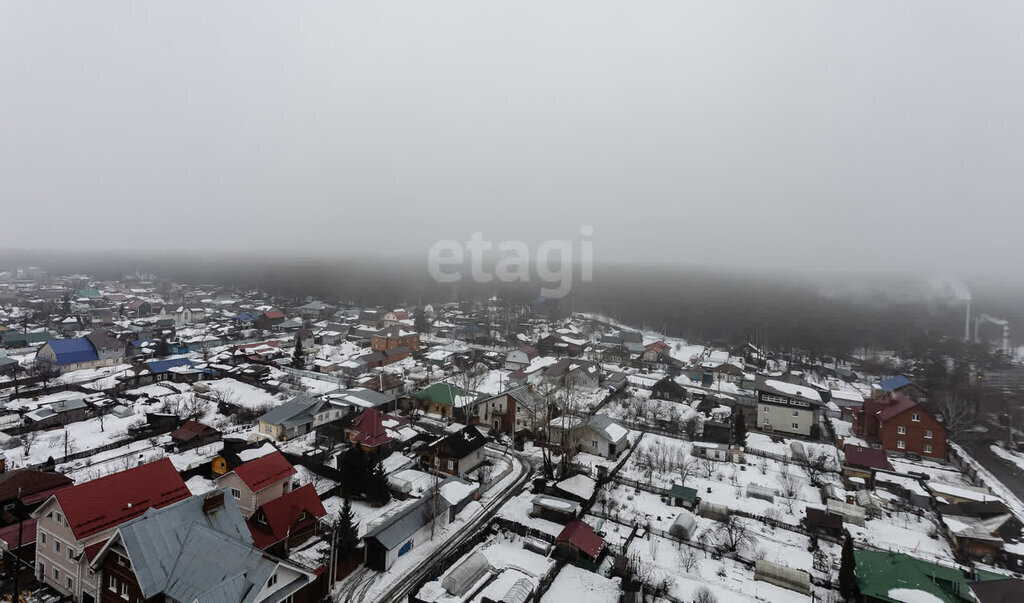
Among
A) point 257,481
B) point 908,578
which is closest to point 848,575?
point 908,578

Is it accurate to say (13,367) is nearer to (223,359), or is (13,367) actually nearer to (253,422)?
(223,359)

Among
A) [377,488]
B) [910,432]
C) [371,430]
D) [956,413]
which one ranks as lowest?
[956,413]

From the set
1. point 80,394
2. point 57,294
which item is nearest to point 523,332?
point 80,394

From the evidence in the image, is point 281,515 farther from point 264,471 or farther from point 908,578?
point 908,578

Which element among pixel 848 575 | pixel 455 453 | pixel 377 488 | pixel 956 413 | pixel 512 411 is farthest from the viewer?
pixel 956 413

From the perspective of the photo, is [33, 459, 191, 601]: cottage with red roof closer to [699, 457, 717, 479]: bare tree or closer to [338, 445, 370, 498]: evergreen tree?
[338, 445, 370, 498]: evergreen tree

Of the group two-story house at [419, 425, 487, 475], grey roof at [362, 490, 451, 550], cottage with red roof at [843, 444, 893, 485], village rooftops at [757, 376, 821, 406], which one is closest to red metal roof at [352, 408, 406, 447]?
two-story house at [419, 425, 487, 475]
